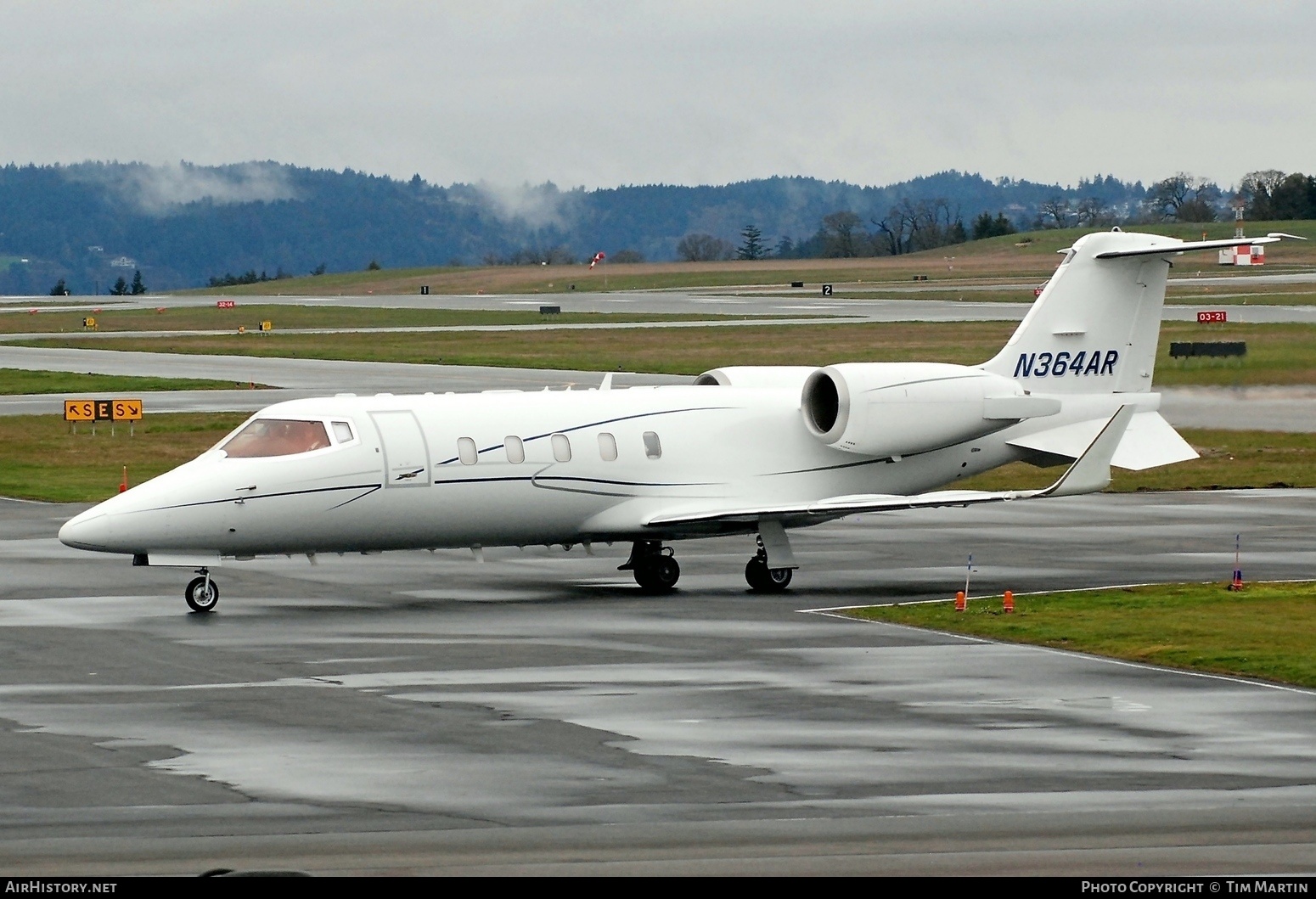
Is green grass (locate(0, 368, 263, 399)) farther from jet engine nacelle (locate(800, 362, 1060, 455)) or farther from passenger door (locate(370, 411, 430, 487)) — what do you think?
passenger door (locate(370, 411, 430, 487))

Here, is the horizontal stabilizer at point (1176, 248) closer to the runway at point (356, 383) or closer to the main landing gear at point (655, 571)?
the main landing gear at point (655, 571)

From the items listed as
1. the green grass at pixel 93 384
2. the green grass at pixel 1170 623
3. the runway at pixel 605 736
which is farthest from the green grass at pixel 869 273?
the runway at pixel 605 736

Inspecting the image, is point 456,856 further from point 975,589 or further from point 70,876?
point 975,589

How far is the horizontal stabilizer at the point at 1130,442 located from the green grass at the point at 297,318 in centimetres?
8049

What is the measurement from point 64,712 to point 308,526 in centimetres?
766

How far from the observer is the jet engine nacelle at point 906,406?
29.4 m

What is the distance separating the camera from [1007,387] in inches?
1202

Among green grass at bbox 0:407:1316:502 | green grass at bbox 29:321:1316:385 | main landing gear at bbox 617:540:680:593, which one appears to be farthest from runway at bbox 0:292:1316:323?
main landing gear at bbox 617:540:680:593

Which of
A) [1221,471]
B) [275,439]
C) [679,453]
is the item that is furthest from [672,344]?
[275,439]

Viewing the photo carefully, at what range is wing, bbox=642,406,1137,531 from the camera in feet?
90.0

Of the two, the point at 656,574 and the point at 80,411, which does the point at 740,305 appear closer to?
the point at 80,411

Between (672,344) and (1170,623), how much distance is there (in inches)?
2585

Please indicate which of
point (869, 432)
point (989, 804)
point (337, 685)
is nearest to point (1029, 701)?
point (989, 804)

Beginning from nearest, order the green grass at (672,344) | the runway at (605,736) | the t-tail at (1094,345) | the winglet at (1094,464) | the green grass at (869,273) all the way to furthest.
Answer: the runway at (605,736) → the winglet at (1094,464) → the t-tail at (1094,345) → the green grass at (672,344) → the green grass at (869,273)
